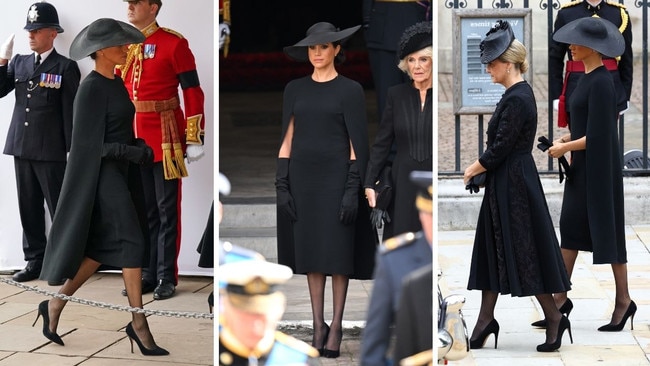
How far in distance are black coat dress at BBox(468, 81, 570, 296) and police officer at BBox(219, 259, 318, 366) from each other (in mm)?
2159

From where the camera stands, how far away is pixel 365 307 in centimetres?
435

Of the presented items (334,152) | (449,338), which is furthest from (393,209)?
(449,338)

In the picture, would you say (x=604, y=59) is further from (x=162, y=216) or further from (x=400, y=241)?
Answer: (x=400, y=241)

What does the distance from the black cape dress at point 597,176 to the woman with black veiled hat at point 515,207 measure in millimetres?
454

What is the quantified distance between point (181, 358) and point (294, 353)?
6.76 feet

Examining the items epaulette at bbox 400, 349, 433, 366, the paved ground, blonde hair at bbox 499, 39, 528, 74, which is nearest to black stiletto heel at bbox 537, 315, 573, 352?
blonde hair at bbox 499, 39, 528, 74

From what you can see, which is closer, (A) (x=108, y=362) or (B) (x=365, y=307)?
(B) (x=365, y=307)

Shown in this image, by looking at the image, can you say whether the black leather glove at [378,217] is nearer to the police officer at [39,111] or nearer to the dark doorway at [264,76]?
the dark doorway at [264,76]

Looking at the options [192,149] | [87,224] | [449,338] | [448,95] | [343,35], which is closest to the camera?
[343,35]

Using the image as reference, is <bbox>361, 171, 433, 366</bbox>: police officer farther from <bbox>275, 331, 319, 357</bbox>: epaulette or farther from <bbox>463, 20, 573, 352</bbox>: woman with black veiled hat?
<bbox>463, 20, 573, 352</bbox>: woman with black veiled hat

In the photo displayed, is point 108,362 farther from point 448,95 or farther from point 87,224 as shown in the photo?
point 448,95

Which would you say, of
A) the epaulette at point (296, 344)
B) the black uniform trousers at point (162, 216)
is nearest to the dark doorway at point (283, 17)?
the epaulette at point (296, 344)

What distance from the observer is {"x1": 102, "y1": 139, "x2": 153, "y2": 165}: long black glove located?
6.20 meters

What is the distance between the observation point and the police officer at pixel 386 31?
167 inches
